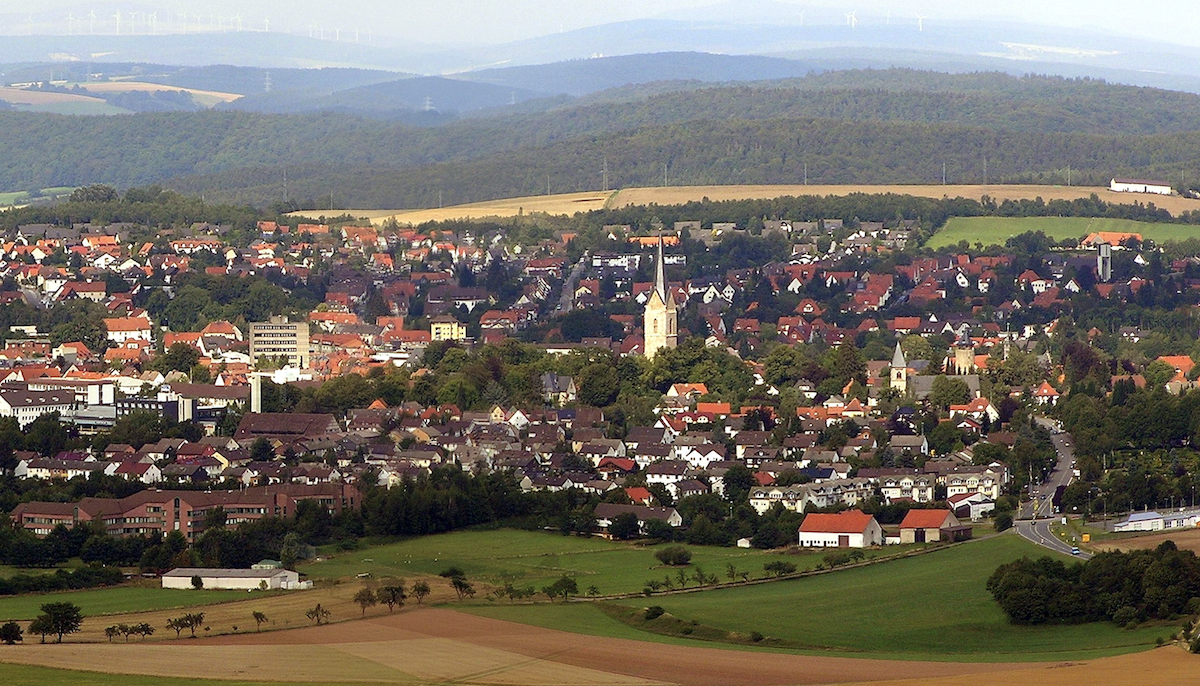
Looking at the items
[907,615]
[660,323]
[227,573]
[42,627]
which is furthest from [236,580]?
[660,323]

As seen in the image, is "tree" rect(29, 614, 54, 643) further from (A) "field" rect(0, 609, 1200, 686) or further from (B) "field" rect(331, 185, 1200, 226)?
(B) "field" rect(331, 185, 1200, 226)

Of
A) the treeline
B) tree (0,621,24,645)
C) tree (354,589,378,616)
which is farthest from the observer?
tree (354,589,378,616)

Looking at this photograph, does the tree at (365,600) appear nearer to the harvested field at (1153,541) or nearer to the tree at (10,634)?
the tree at (10,634)

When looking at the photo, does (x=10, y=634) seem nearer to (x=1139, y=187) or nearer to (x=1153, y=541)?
(x=1153, y=541)

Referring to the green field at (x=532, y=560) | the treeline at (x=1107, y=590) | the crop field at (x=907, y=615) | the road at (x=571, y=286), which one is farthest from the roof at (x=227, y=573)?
the road at (x=571, y=286)

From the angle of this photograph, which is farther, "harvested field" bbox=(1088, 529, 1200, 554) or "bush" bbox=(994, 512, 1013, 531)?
"bush" bbox=(994, 512, 1013, 531)

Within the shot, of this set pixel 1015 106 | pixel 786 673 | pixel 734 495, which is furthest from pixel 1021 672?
pixel 1015 106

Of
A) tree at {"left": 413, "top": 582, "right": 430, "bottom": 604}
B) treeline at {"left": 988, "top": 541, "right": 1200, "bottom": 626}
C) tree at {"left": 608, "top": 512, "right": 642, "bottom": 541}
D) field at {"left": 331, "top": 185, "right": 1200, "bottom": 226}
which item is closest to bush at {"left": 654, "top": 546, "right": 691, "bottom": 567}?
tree at {"left": 608, "top": 512, "right": 642, "bottom": 541}
